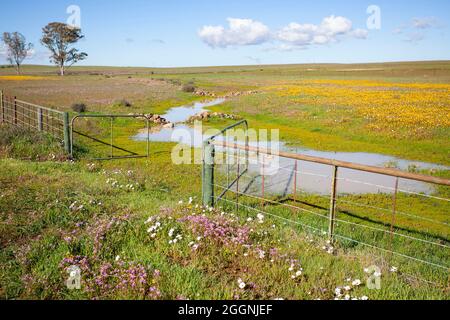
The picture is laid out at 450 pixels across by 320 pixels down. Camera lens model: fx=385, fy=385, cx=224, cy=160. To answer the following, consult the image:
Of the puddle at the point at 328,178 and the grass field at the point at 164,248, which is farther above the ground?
the grass field at the point at 164,248

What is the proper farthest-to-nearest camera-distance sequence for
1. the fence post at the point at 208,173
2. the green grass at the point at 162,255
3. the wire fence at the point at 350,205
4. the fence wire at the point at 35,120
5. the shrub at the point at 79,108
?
the shrub at the point at 79,108, the fence wire at the point at 35,120, the fence post at the point at 208,173, the wire fence at the point at 350,205, the green grass at the point at 162,255

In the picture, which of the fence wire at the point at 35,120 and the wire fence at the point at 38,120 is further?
the fence wire at the point at 35,120

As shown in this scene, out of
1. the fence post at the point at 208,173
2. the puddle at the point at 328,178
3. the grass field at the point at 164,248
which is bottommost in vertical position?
the puddle at the point at 328,178

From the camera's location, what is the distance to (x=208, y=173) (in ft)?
23.1

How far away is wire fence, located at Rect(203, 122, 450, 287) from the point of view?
5.46m

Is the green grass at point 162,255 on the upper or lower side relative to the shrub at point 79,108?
lower

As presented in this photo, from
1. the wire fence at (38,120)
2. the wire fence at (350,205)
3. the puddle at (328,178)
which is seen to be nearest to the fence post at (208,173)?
the wire fence at (350,205)

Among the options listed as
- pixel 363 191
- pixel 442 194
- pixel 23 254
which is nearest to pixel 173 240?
pixel 23 254

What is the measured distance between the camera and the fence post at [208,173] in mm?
6949

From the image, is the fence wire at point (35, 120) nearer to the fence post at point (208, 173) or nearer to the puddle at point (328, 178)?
the puddle at point (328, 178)

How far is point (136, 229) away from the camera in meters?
5.71

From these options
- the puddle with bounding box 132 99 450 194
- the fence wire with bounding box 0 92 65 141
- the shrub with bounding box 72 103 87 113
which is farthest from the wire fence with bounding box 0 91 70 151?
the shrub with bounding box 72 103 87 113

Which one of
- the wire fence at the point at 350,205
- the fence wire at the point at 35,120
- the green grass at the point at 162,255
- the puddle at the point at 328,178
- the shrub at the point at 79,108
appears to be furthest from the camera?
the shrub at the point at 79,108
